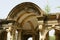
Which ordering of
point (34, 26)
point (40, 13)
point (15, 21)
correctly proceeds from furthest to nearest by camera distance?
point (34, 26)
point (15, 21)
point (40, 13)

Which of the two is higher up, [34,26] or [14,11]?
[14,11]

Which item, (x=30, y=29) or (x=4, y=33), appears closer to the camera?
(x=4, y=33)

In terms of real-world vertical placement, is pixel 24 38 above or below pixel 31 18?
below

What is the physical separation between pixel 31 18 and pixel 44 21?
323cm

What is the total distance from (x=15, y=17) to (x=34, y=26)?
4646 millimetres

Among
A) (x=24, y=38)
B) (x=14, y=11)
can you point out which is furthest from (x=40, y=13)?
(x=24, y=38)

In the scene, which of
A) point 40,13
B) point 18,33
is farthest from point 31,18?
point 40,13

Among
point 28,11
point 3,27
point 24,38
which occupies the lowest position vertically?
point 24,38

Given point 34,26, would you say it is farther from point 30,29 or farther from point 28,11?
point 28,11

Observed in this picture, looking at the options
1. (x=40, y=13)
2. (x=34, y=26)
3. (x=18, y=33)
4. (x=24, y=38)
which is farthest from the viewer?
(x=24, y=38)

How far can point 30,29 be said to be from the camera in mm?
25594

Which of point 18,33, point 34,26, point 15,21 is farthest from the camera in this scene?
point 34,26

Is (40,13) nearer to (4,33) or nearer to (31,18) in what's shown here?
(31,18)

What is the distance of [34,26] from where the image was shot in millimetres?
24953
